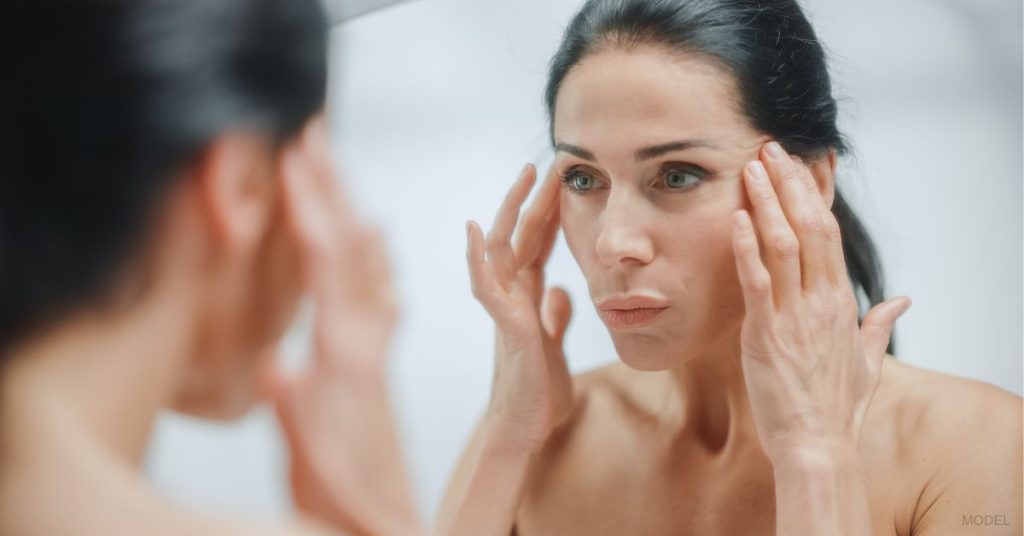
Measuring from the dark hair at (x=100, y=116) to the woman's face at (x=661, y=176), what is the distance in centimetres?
34

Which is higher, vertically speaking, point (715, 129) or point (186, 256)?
point (715, 129)

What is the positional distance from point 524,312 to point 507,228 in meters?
0.06

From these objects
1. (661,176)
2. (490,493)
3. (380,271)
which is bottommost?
(490,493)

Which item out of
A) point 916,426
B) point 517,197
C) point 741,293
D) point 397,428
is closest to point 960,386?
point 916,426

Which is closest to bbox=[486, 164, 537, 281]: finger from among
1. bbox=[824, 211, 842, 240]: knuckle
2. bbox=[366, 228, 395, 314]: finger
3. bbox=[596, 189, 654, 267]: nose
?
bbox=[596, 189, 654, 267]: nose

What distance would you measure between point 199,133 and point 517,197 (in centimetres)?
43

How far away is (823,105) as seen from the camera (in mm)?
764

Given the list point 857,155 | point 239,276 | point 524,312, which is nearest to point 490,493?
point 524,312

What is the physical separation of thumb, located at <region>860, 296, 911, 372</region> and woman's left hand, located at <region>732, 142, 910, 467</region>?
0.8 inches

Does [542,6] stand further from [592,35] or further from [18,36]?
[18,36]

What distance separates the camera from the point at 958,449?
758 millimetres

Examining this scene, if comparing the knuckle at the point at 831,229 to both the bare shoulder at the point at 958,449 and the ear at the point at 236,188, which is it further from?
the ear at the point at 236,188

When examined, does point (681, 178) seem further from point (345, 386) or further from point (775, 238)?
point (345, 386)

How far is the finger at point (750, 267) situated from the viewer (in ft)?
2.27
